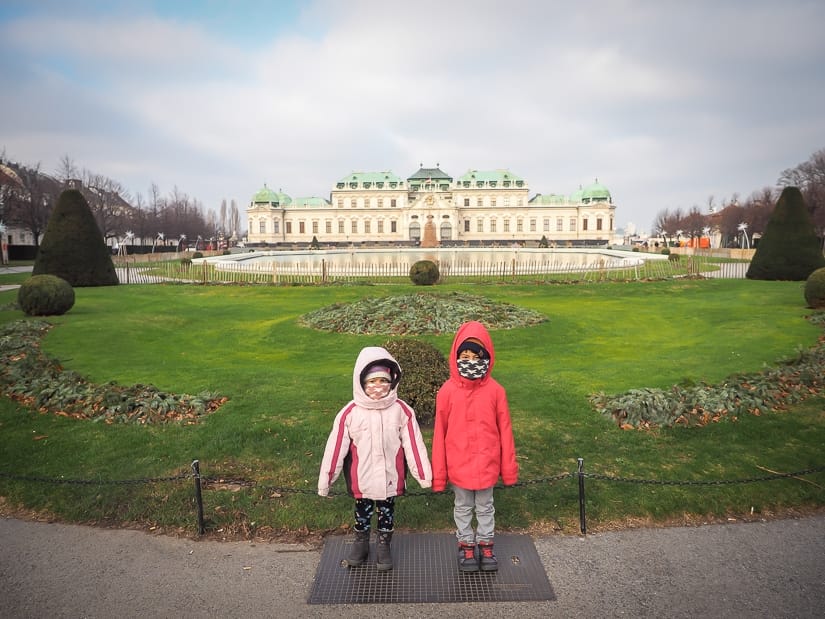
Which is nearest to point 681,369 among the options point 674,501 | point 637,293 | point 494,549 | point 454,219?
point 674,501

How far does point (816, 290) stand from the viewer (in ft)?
50.0

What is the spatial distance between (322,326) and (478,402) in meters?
10.4

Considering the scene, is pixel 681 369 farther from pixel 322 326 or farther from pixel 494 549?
pixel 322 326

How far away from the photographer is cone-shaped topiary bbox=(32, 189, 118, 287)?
22234 millimetres

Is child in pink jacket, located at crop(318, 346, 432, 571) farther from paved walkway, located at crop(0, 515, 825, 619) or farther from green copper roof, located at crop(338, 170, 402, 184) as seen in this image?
green copper roof, located at crop(338, 170, 402, 184)

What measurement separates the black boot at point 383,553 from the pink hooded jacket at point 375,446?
1.30 feet

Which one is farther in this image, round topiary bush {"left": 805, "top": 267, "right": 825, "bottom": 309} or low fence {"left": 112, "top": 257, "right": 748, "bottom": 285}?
low fence {"left": 112, "top": 257, "right": 748, "bottom": 285}

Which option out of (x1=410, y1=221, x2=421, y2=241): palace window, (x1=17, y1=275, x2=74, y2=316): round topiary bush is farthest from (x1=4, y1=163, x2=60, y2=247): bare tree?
(x1=410, y1=221, x2=421, y2=241): palace window

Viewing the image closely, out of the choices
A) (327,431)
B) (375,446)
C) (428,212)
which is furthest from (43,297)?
(428,212)

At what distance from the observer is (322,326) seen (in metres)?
14.2

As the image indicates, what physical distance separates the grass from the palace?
77115 mm

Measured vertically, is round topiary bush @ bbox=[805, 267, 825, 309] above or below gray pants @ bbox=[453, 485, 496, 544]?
above

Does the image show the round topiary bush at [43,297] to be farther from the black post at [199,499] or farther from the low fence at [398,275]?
the black post at [199,499]

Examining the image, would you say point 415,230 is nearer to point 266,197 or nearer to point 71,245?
point 266,197
